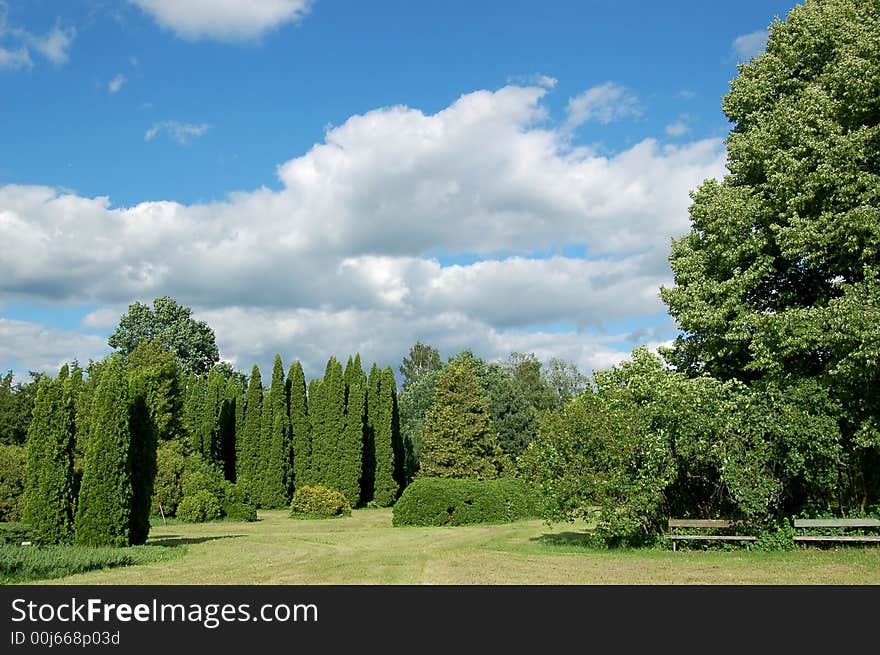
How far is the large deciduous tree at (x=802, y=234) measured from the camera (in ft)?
49.8

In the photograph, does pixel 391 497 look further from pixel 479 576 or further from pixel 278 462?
pixel 479 576

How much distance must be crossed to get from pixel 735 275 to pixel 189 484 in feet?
79.6

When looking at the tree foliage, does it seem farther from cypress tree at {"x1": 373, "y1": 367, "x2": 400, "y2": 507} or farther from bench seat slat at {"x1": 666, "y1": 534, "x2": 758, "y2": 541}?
bench seat slat at {"x1": 666, "y1": 534, "x2": 758, "y2": 541}

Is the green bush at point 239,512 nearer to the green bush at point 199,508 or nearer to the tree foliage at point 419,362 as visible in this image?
the green bush at point 199,508

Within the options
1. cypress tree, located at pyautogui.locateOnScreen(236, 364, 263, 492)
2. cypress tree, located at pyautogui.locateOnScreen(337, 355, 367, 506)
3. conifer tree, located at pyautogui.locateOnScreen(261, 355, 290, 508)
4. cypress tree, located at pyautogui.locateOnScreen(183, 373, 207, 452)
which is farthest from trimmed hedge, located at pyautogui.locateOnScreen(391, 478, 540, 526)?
cypress tree, located at pyautogui.locateOnScreen(183, 373, 207, 452)

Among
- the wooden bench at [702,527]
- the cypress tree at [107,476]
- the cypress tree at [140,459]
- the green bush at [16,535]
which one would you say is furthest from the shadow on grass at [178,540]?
the wooden bench at [702,527]

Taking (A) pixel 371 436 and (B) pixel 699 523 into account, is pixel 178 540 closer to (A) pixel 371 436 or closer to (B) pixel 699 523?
(B) pixel 699 523

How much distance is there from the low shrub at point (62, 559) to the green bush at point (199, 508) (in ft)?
46.2

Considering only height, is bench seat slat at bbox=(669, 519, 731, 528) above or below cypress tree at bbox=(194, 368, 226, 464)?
below

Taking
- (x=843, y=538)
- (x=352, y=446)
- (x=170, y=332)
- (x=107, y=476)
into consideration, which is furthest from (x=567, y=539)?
(x=170, y=332)

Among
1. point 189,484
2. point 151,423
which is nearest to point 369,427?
point 189,484

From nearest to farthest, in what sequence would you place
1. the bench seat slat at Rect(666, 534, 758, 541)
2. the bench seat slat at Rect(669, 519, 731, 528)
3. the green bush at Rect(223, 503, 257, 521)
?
1. the bench seat slat at Rect(666, 534, 758, 541)
2. the bench seat slat at Rect(669, 519, 731, 528)
3. the green bush at Rect(223, 503, 257, 521)

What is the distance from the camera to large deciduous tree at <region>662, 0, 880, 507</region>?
15180mm

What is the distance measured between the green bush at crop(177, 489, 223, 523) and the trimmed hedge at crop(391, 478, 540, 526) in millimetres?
9052
